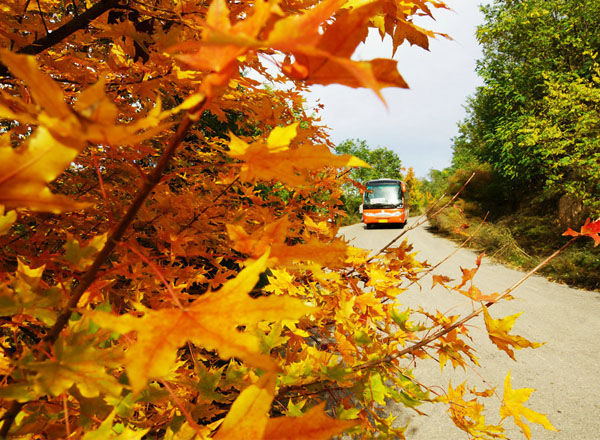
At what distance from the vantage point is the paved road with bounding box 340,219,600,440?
201cm

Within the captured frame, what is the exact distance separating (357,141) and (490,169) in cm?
1525

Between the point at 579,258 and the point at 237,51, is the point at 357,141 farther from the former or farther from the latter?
the point at 237,51

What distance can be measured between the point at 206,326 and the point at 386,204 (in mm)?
12481

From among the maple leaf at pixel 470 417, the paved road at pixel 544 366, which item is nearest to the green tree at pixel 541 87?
the paved road at pixel 544 366

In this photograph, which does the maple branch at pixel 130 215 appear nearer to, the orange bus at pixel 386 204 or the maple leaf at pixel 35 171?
the maple leaf at pixel 35 171

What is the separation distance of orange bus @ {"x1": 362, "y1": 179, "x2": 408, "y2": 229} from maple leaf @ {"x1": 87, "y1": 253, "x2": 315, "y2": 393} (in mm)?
12099

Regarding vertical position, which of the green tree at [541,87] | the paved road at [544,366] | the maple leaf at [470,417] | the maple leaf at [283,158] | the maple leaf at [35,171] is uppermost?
the green tree at [541,87]

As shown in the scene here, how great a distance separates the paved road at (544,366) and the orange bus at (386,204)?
719cm

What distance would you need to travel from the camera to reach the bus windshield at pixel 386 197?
1216 cm

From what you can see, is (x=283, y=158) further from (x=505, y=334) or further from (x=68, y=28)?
(x=68, y=28)

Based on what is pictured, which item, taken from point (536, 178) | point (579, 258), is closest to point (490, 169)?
point (536, 178)

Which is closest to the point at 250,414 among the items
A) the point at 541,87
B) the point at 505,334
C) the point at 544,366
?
the point at 505,334

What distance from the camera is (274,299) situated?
1.07 feet

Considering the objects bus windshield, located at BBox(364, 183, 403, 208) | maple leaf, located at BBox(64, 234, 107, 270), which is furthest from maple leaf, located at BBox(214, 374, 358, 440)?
bus windshield, located at BBox(364, 183, 403, 208)
